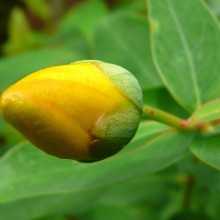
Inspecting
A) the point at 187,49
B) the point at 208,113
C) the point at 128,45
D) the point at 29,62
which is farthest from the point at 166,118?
the point at 29,62

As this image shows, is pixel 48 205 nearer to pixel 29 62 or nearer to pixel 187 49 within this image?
pixel 187 49

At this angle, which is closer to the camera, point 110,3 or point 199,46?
point 199,46

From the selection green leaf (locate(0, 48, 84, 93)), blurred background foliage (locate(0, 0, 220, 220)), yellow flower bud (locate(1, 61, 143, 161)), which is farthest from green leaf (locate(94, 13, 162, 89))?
yellow flower bud (locate(1, 61, 143, 161))

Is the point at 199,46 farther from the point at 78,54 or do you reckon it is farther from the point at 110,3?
the point at 110,3

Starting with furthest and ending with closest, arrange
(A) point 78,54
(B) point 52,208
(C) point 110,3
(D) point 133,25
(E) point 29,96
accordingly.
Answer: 1. (C) point 110,3
2. (A) point 78,54
3. (D) point 133,25
4. (B) point 52,208
5. (E) point 29,96

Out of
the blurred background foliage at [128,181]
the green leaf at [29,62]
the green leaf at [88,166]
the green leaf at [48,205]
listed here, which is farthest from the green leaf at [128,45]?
the green leaf at [88,166]

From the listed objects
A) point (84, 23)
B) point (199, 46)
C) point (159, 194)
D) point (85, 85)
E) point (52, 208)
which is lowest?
point (159, 194)

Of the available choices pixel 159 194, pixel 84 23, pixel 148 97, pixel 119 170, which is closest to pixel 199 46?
pixel 148 97
